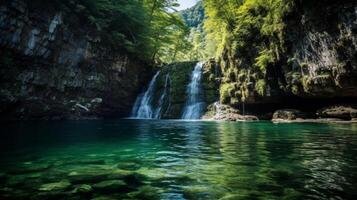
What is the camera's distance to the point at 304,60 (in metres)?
21.8

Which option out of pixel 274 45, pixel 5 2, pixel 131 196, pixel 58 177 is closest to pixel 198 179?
pixel 131 196

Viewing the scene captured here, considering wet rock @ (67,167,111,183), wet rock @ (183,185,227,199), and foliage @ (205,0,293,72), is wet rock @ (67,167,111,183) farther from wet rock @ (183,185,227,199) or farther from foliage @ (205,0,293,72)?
foliage @ (205,0,293,72)

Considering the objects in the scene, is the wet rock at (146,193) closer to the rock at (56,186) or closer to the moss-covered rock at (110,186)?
the moss-covered rock at (110,186)

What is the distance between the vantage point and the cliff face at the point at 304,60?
18688mm

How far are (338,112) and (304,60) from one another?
4.83 m

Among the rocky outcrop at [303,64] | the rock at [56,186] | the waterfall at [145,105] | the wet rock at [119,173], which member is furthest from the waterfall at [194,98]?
the rock at [56,186]

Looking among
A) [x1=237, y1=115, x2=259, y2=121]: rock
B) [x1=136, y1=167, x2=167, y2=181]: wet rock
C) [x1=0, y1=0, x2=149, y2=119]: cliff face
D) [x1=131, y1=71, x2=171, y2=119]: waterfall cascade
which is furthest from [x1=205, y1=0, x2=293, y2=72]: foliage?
[x1=136, y1=167, x2=167, y2=181]: wet rock

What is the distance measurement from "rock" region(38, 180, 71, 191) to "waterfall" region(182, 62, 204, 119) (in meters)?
25.8

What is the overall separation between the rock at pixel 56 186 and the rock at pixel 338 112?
71.5 feet

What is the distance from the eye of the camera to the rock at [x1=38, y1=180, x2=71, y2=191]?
16.1 ft

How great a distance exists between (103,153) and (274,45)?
1966 cm

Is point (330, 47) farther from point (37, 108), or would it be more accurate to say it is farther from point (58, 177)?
point (37, 108)

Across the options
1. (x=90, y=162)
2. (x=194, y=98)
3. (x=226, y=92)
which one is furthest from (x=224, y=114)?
(x=90, y=162)

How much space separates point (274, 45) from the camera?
24391 millimetres
